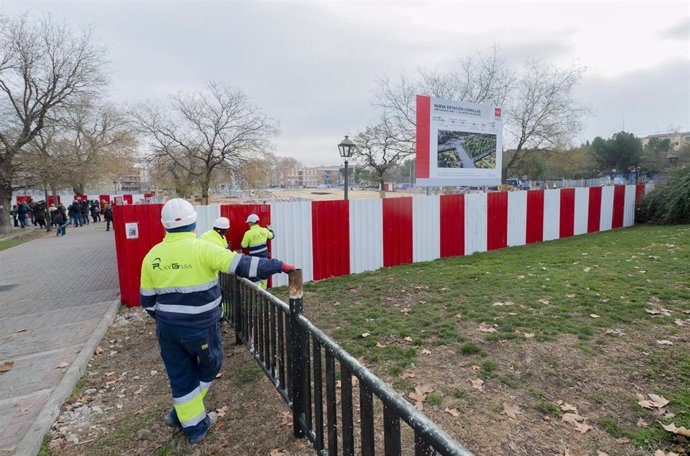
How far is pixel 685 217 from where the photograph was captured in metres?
13.6

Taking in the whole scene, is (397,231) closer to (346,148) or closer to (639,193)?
(346,148)

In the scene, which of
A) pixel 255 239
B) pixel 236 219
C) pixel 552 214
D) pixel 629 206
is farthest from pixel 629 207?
pixel 236 219

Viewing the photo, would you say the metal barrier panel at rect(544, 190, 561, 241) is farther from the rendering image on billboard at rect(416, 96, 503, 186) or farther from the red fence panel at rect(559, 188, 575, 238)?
the rendering image on billboard at rect(416, 96, 503, 186)

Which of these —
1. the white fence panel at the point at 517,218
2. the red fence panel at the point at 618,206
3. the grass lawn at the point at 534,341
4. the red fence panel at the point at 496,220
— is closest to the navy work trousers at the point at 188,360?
the grass lawn at the point at 534,341

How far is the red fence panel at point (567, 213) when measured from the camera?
1225 cm

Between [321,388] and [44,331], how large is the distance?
17.7 ft

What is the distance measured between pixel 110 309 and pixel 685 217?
17.6 m

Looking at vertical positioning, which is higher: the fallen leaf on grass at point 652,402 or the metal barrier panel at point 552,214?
the metal barrier panel at point 552,214

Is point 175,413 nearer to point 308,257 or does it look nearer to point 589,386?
point 589,386

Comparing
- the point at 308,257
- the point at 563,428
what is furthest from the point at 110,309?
the point at 563,428

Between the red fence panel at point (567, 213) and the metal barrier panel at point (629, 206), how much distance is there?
11.9 feet

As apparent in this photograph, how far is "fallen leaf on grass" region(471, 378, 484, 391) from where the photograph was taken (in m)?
3.37

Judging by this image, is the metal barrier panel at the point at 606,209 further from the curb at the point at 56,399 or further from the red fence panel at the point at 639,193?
the curb at the point at 56,399

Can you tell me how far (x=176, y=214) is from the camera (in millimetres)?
2932
